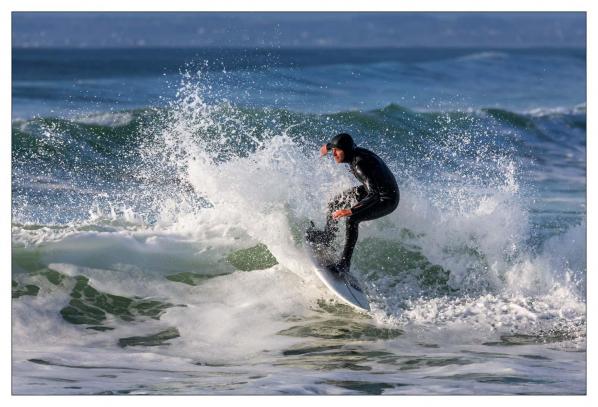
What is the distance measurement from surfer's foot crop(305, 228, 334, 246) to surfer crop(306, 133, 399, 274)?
8.1 inches

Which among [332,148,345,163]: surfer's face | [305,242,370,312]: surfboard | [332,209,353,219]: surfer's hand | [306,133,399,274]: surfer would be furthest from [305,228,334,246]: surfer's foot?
Result: [332,148,345,163]: surfer's face

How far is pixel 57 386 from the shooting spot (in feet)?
22.0

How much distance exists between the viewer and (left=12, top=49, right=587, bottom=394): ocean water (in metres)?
7.29

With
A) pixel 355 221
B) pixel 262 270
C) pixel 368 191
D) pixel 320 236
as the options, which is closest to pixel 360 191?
pixel 368 191

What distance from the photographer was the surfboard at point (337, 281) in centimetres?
849

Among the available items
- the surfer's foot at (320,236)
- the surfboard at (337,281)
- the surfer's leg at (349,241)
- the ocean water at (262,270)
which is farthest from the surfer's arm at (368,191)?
the ocean water at (262,270)

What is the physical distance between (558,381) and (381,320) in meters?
1.81

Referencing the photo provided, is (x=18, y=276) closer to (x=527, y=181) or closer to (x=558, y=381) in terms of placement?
(x=558, y=381)

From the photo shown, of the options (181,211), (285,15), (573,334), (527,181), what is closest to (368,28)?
(285,15)

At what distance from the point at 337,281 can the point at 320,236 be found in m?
0.48

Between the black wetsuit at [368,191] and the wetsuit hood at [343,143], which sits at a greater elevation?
the wetsuit hood at [343,143]

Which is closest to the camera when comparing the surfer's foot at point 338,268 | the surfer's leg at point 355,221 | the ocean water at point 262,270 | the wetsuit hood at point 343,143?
the ocean water at point 262,270

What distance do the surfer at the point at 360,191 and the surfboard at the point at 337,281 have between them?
0.07 metres

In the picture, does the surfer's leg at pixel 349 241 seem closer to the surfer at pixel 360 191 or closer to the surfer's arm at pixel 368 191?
the surfer at pixel 360 191
